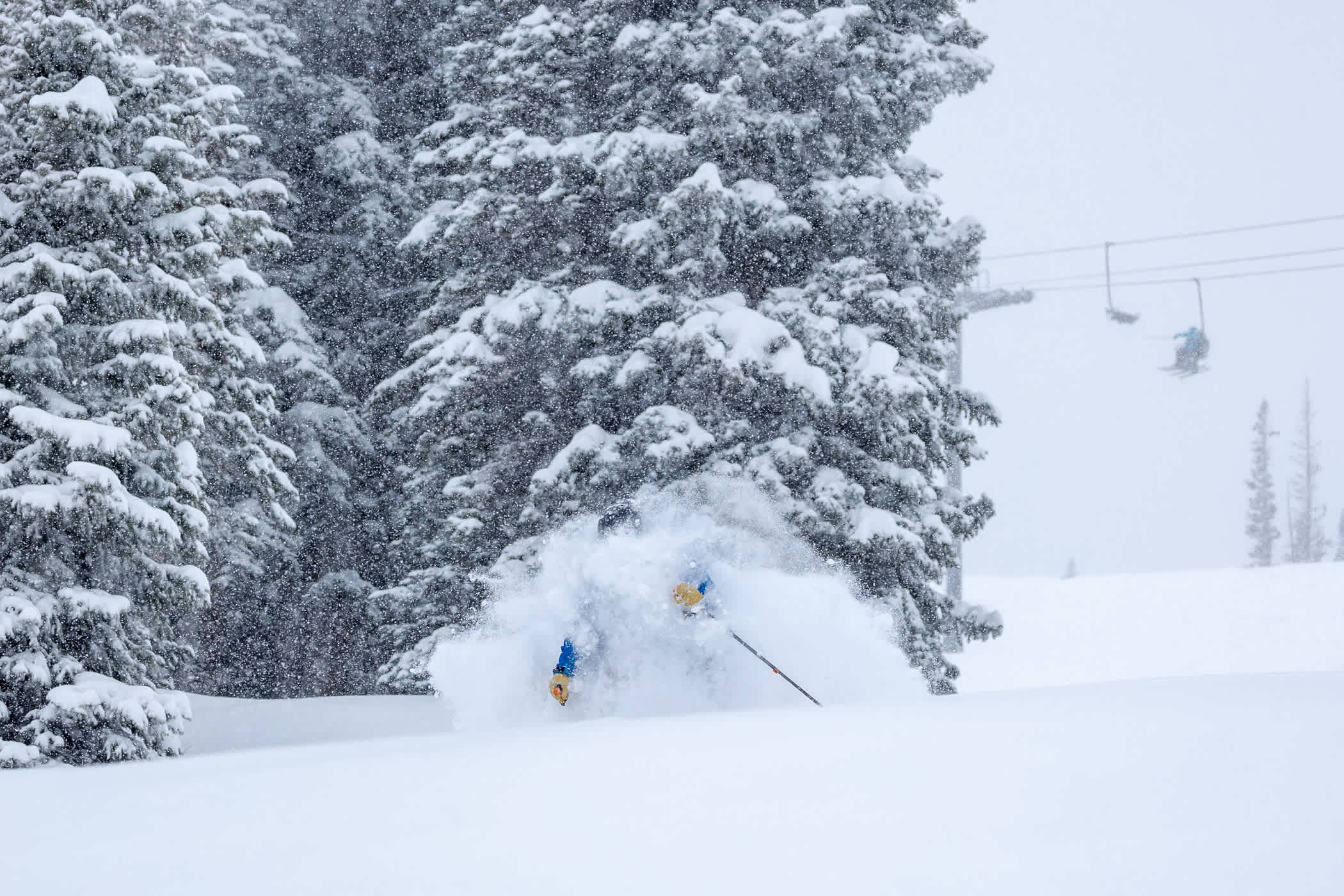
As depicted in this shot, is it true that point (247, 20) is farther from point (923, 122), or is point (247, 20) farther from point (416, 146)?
point (923, 122)

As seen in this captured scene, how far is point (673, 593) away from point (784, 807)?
5170 millimetres

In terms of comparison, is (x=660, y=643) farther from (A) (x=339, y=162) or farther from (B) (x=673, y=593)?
(A) (x=339, y=162)

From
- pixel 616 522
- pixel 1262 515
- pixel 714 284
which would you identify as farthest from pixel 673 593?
pixel 1262 515

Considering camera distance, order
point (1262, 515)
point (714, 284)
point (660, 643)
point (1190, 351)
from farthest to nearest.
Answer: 1. point (1262, 515)
2. point (1190, 351)
3. point (714, 284)
4. point (660, 643)

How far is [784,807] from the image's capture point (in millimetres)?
4410

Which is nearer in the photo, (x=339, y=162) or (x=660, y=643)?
(x=660, y=643)

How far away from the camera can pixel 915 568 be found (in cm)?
1338

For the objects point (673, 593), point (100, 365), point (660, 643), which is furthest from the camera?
point (100, 365)

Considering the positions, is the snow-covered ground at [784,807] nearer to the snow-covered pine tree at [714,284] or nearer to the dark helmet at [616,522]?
the dark helmet at [616,522]

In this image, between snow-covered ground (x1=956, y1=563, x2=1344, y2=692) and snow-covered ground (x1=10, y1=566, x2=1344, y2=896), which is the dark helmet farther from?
snow-covered ground (x1=956, y1=563, x2=1344, y2=692)

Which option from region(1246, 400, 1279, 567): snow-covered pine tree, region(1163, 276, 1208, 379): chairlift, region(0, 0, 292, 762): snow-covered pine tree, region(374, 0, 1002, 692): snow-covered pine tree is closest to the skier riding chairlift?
region(1163, 276, 1208, 379): chairlift

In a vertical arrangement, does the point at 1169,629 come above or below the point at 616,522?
above

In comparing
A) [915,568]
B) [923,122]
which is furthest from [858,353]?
[923,122]

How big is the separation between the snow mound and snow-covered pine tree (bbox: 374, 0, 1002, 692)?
2.48 metres
